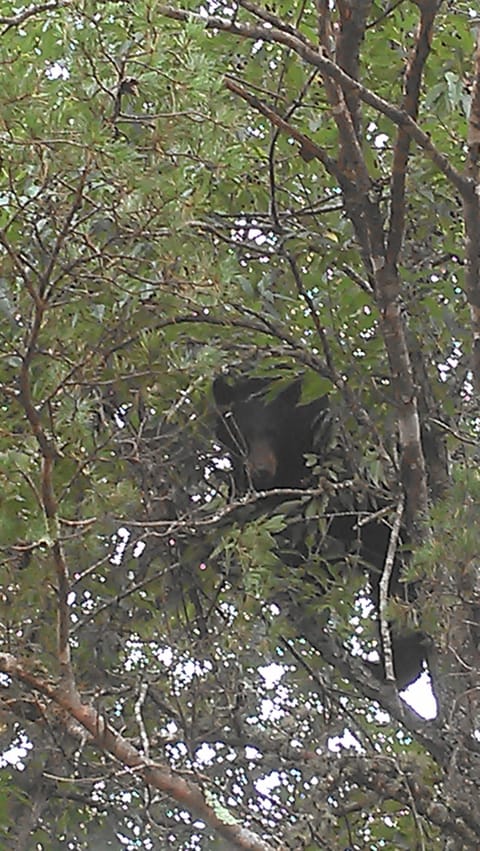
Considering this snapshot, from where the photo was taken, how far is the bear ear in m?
2.63

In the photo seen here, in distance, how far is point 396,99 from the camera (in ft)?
7.92

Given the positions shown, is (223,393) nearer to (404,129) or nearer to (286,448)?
(286,448)

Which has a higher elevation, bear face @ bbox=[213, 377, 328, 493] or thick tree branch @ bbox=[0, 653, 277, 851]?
bear face @ bbox=[213, 377, 328, 493]

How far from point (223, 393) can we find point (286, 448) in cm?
Result: 22

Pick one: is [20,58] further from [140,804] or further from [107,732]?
[140,804]

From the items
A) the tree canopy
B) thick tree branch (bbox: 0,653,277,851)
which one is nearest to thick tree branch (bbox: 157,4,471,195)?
the tree canopy

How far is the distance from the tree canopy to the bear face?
0.05 meters

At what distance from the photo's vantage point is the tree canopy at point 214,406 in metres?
1.79

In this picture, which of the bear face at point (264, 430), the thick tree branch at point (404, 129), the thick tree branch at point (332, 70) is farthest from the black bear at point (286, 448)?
the thick tree branch at point (332, 70)

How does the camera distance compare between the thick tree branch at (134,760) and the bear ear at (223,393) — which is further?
the bear ear at (223,393)

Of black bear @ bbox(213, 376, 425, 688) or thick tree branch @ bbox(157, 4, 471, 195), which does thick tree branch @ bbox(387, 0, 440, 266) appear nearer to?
thick tree branch @ bbox(157, 4, 471, 195)

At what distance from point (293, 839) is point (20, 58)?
1.33 metres

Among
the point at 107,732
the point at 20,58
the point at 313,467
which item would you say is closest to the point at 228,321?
the point at 313,467

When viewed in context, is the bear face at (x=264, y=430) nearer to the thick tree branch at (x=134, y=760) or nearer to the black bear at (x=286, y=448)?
the black bear at (x=286, y=448)
